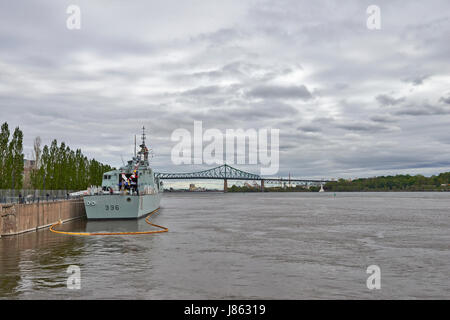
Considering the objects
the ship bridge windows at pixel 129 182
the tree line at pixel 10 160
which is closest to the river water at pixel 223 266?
the tree line at pixel 10 160

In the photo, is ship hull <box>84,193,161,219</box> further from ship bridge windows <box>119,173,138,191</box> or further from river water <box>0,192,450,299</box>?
river water <box>0,192,450,299</box>

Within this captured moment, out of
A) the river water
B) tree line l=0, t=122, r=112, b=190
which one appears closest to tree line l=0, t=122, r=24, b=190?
tree line l=0, t=122, r=112, b=190

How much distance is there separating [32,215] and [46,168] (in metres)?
24.1

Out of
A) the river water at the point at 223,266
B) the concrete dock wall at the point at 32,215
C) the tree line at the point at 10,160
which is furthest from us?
the tree line at the point at 10,160

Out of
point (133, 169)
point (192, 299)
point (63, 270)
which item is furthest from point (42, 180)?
point (192, 299)

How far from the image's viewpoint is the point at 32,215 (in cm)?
3262

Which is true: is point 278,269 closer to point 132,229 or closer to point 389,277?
point 389,277

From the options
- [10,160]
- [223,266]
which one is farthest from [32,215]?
[223,266]

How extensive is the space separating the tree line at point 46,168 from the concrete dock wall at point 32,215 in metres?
4.16

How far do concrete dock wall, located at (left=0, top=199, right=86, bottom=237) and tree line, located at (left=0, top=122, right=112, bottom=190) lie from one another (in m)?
4.16

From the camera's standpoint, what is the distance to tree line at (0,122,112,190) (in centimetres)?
3738

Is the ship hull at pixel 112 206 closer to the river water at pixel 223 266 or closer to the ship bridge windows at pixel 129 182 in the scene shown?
the ship bridge windows at pixel 129 182

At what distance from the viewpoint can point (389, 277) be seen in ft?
56.2

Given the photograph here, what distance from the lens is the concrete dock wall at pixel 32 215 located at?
1100 inches
